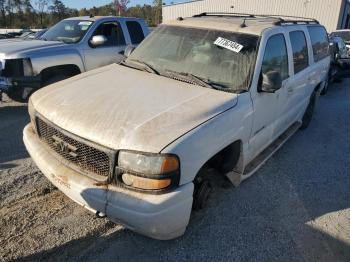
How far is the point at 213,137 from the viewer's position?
286 centimetres

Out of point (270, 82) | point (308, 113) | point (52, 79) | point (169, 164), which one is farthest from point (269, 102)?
point (52, 79)

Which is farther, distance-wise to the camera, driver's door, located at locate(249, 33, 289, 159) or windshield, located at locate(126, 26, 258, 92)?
driver's door, located at locate(249, 33, 289, 159)

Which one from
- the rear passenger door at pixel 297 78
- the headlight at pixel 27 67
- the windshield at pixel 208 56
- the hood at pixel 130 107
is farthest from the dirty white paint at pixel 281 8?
the hood at pixel 130 107

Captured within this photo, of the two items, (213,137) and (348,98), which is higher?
(213,137)

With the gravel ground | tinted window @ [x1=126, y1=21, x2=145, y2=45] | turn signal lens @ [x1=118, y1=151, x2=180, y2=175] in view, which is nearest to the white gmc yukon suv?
turn signal lens @ [x1=118, y1=151, x2=180, y2=175]

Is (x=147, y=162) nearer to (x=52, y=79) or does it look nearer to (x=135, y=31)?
(x=52, y=79)

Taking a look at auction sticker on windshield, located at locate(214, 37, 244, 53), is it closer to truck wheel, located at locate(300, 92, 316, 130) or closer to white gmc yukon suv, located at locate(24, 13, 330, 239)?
white gmc yukon suv, located at locate(24, 13, 330, 239)

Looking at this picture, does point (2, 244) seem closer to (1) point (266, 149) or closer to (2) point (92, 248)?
(2) point (92, 248)

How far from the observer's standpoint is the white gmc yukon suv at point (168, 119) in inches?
101

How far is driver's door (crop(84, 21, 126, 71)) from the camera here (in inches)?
278

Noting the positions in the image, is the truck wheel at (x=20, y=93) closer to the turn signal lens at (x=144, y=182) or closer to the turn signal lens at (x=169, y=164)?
the turn signal lens at (x=144, y=182)

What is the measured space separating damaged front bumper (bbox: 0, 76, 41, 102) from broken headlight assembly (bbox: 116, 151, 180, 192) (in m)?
4.12

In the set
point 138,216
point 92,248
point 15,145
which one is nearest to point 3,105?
point 15,145

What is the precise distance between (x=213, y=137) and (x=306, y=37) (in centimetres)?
328
